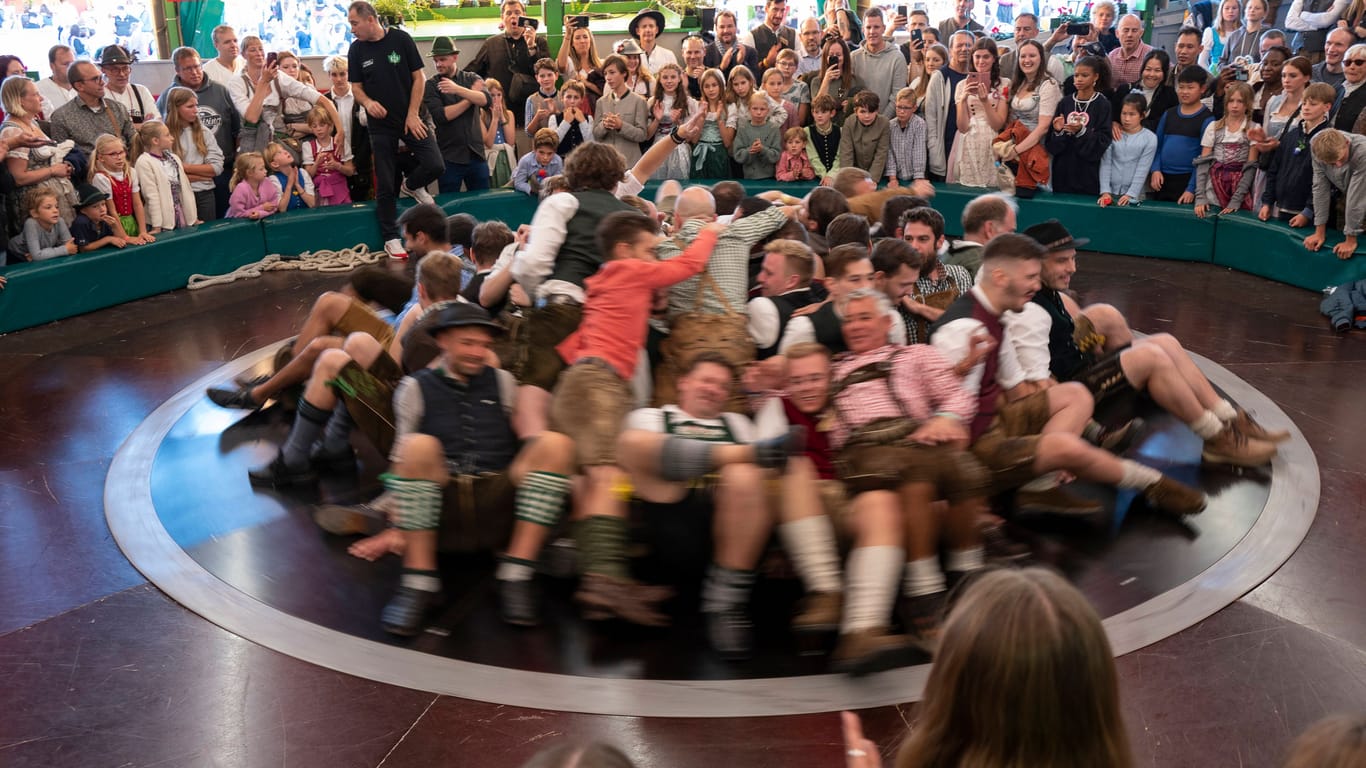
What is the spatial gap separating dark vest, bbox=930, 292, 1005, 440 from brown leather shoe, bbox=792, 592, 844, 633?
38.2 inches

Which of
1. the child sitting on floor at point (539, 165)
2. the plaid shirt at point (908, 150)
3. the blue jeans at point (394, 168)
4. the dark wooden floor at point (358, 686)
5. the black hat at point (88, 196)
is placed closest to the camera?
the dark wooden floor at point (358, 686)

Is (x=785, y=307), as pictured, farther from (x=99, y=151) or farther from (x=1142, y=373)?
(x=99, y=151)

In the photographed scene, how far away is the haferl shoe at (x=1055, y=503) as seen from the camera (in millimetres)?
3887

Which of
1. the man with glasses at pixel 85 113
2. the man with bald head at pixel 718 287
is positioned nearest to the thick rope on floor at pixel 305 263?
the man with glasses at pixel 85 113

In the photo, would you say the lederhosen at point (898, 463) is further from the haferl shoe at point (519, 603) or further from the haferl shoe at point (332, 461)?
the haferl shoe at point (332, 461)

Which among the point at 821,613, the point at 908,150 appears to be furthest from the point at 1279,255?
the point at 821,613

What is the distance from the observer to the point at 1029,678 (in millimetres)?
1578

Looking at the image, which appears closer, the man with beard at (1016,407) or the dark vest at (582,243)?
the man with beard at (1016,407)

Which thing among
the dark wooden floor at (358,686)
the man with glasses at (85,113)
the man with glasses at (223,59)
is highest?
the man with glasses at (223,59)

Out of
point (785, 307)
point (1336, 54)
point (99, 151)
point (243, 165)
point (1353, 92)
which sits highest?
point (1336, 54)

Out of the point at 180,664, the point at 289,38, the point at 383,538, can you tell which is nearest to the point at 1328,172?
the point at 383,538

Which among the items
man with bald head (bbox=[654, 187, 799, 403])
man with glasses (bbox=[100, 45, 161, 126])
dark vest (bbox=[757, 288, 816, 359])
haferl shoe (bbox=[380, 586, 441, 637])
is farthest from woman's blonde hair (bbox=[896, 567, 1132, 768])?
man with glasses (bbox=[100, 45, 161, 126])

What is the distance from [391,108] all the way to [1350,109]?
6.34 metres

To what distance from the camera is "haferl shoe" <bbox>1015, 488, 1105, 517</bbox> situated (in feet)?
12.8
